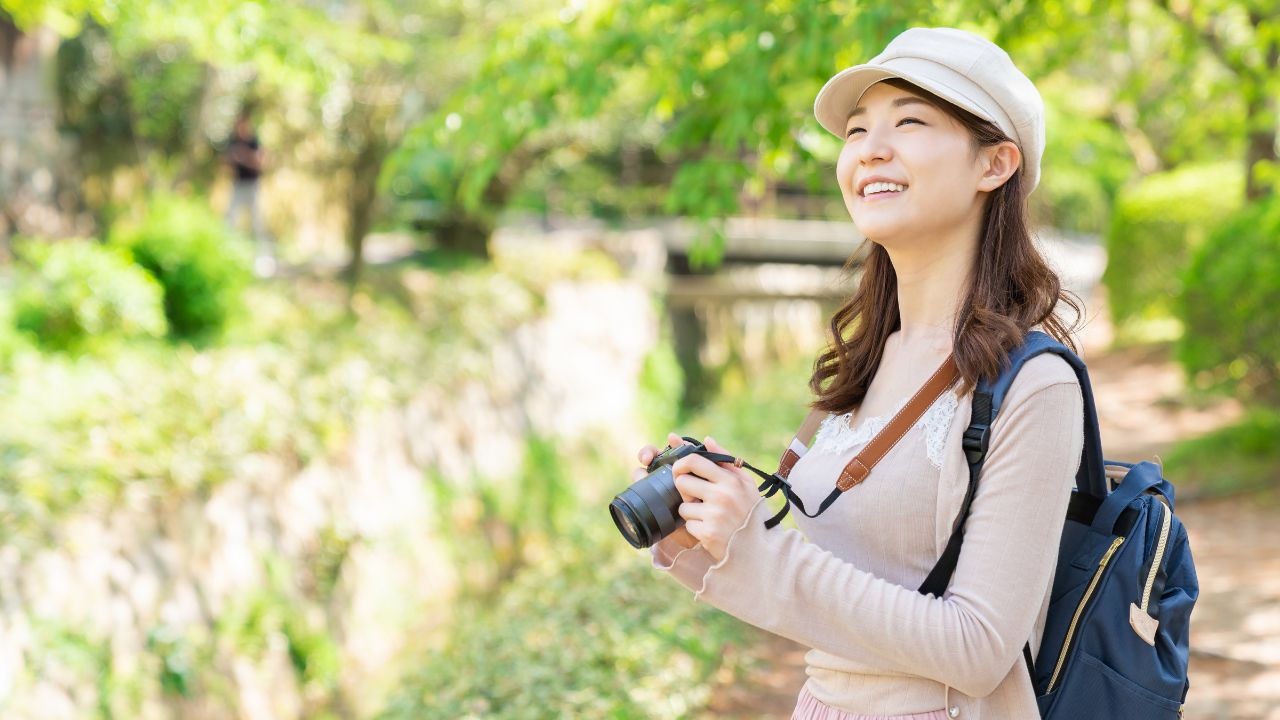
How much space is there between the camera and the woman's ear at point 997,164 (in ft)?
4.75

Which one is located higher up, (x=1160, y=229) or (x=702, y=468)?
(x=1160, y=229)

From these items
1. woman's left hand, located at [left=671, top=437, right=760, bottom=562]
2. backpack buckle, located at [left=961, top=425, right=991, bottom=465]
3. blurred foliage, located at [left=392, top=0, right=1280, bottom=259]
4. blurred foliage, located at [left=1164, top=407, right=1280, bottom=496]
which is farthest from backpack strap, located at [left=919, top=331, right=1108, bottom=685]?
blurred foliage, located at [left=1164, top=407, right=1280, bottom=496]

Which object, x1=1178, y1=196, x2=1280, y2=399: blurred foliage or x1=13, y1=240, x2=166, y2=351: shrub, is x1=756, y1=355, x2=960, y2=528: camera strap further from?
x1=13, y1=240, x2=166, y2=351: shrub

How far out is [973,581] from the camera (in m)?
1.28

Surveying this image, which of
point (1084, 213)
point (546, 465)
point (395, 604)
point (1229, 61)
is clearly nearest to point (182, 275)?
point (395, 604)

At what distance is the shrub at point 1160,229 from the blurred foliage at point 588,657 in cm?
748

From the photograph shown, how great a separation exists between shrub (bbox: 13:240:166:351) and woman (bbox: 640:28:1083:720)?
687 cm

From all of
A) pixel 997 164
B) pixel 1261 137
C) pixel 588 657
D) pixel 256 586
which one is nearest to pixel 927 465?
pixel 997 164

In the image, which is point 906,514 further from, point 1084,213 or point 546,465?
point 1084,213

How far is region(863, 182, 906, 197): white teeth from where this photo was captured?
1452 millimetres

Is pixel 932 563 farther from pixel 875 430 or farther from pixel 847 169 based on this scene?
pixel 847 169

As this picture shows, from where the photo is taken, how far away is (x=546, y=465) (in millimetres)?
10234

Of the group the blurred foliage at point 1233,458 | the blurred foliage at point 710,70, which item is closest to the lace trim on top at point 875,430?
the blurred foliage at point 710,70

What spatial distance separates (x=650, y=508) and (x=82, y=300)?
6.98 meters
